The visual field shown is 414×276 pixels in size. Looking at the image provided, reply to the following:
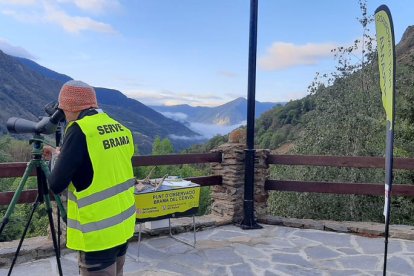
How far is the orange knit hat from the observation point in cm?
214

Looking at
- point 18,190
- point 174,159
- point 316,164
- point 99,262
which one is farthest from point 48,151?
Result: point 316,164

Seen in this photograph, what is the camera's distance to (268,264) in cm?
407

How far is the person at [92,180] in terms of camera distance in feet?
6.56

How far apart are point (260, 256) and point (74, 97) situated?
2909 millimetres

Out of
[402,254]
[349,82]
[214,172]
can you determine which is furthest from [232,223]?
[349,82]

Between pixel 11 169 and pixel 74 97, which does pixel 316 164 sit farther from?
pixel 74 97

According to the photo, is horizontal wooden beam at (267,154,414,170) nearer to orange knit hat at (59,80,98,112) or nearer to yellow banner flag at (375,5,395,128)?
yellow banner flag at (375,5,395,128)

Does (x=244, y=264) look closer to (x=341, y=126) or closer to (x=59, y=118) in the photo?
(x=59, y=118)

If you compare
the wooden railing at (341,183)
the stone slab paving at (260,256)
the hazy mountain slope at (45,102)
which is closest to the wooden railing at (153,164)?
the stone slab paving at (260,256)

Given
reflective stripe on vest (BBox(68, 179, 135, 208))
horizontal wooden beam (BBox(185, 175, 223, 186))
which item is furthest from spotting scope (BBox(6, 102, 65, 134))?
horizontal wooden beam (BBox(185, 175, 223, 186))

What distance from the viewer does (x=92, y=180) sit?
2.04 metres

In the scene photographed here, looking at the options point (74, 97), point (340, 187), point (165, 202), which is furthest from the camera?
point (340, 187)

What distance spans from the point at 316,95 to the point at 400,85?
2721 millimetres

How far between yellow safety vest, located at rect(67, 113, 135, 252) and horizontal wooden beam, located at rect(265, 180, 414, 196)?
Result: 12.0ft
